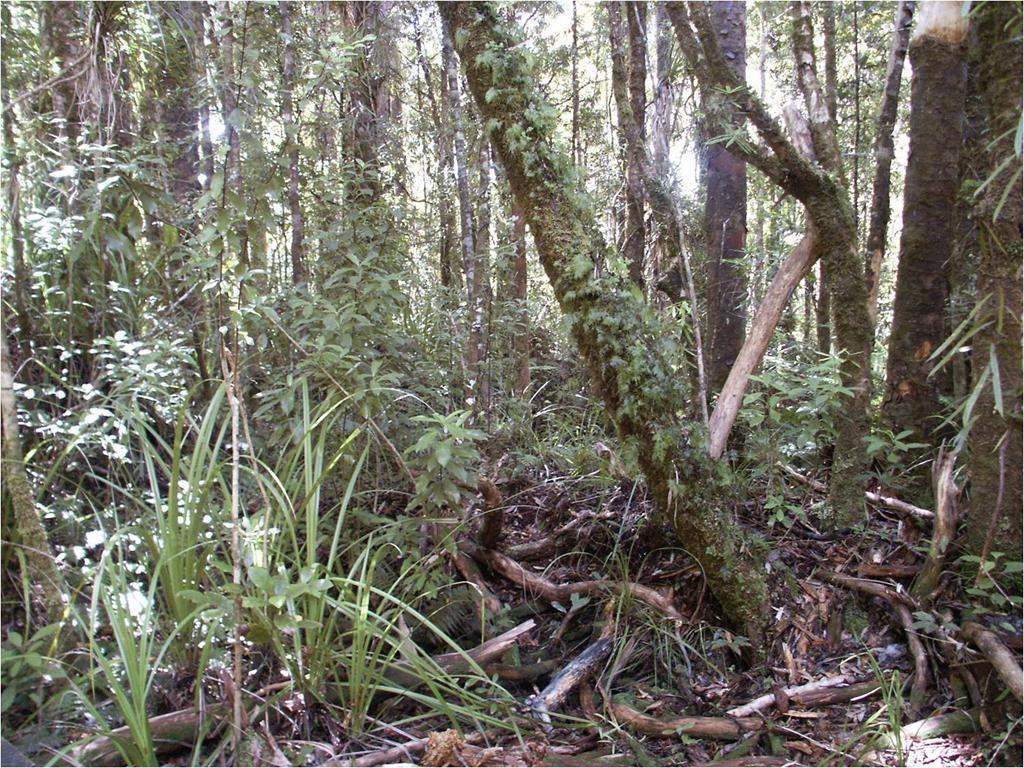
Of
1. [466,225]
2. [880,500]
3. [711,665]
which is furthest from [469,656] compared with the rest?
[466,225]

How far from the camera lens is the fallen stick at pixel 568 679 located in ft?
7.93

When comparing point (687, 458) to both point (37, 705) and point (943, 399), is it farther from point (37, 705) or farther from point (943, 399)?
point (37, 705)

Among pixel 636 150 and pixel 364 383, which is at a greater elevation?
pixel 636 150

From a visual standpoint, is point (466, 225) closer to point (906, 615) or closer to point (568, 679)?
point (568, 679)

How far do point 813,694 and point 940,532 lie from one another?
2.51ft

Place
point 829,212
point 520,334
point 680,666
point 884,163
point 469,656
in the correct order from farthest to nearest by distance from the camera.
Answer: point 520,334
point 884,163
point 829,212
point 680,666
point 469,656

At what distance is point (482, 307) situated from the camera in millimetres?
4949

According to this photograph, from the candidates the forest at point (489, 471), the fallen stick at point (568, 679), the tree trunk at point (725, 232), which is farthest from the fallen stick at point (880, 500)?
the fallen stick at point (568, 679)

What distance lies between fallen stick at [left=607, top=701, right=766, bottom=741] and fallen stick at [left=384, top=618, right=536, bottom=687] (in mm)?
531

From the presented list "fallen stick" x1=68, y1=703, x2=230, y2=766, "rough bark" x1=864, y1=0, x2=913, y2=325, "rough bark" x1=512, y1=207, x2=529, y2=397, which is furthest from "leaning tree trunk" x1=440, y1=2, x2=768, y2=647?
"rough bark" x1=512, y1=207, x2=529, y2=397

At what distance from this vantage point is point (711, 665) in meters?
2.61

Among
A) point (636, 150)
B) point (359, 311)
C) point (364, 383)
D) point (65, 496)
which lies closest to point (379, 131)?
point (636, 150)

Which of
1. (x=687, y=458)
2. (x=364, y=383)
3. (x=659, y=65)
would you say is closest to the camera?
(x=687, y=458)

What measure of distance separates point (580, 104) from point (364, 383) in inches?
259
